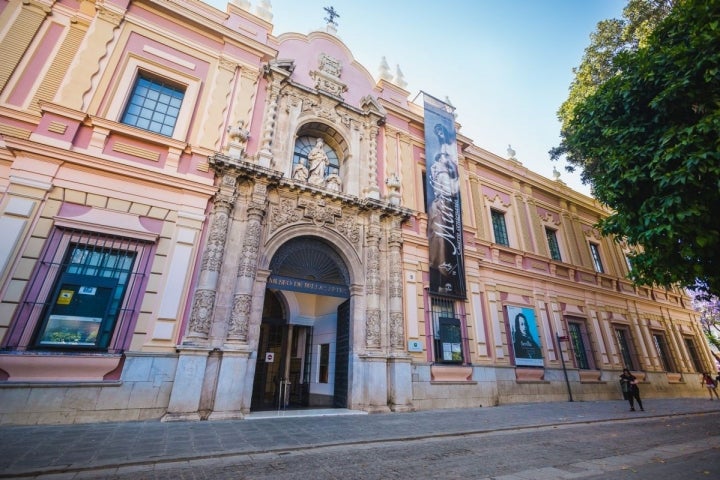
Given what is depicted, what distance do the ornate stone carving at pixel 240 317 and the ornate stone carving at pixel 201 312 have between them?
52 centimetres

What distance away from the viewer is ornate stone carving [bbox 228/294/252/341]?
25.5ft

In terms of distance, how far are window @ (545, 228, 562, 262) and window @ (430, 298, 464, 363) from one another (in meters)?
8.09

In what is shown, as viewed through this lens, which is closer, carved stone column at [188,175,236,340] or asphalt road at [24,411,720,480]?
asphalt road at [24,411,720,480]

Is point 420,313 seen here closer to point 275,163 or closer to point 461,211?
point 461,211

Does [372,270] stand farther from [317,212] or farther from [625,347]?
[625,347]

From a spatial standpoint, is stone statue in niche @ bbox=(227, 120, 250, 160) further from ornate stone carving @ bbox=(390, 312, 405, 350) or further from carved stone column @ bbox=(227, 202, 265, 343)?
ornate stone carving @ bbox=(390, 312, 405, 350)

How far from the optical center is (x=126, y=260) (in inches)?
292

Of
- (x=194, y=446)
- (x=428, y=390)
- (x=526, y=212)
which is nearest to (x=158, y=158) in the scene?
(x=194, y=446)

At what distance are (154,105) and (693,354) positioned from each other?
2988 centimetres

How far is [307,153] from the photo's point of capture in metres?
11.8

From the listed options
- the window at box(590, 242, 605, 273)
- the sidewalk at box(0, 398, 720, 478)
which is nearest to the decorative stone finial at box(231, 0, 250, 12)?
the sidewalk at box(0, 398, 720, 478)

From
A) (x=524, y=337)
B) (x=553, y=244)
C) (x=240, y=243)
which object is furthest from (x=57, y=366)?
(x=553, y=244)

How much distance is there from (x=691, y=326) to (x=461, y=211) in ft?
64.5

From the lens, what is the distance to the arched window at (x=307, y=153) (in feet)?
37.6
